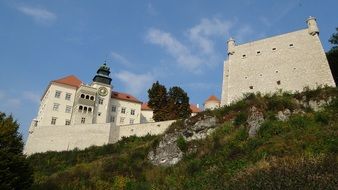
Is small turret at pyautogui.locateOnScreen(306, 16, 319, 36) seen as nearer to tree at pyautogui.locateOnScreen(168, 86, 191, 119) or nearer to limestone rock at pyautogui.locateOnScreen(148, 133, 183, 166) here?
limestone rock at pyautogui.locateOnScreen(148, 133, 183, 166)

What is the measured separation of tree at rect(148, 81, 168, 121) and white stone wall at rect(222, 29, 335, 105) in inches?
478

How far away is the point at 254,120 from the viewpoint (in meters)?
26.2

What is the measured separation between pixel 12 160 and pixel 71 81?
40437mm

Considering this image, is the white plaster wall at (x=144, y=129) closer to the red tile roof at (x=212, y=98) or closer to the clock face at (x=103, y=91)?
the clock face at (x=103, y=91)

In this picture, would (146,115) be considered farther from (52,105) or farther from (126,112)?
(52,105)

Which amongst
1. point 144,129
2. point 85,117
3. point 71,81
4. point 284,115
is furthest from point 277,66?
point 71,81

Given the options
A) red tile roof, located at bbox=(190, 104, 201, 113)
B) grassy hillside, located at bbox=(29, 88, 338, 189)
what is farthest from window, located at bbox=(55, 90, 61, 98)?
red tile roof, located at bbox=(190, 104, 201, 113)

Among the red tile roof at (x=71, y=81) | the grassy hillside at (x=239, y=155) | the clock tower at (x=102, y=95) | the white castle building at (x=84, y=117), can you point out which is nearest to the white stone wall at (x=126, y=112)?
the white castle building at (x=84, y=117)

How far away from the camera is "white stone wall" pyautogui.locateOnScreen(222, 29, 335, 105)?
34.0 meters

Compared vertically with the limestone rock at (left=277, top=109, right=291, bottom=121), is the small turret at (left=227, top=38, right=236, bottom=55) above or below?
above

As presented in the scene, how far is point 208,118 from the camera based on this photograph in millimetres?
29344

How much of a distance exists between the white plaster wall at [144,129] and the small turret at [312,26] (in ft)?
61.2

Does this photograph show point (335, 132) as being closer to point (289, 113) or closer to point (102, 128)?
point (289, 113)

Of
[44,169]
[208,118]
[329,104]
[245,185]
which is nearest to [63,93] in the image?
[44,169]
